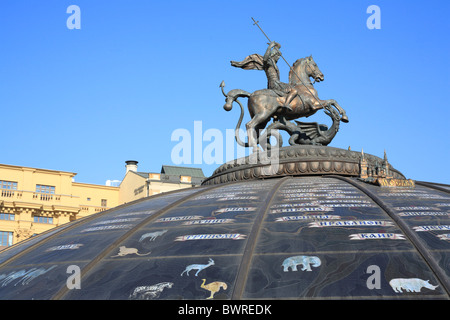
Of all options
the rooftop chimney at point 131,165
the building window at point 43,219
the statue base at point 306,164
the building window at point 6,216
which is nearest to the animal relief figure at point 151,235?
the statue base at point 306,164

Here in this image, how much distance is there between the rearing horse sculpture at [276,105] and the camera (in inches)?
650

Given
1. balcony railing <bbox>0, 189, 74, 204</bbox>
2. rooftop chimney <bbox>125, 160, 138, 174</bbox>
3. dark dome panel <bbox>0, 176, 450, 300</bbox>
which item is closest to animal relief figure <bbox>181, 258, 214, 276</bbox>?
dark dome panel <bbox>0, 176, 450, 300</bbox>

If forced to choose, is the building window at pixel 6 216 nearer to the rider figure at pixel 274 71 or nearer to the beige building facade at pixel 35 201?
the beige building facade at pixel 35 201

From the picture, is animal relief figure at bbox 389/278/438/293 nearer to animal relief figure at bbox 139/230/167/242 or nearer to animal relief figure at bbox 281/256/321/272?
animal relief figure at bbox 281/256/321/272

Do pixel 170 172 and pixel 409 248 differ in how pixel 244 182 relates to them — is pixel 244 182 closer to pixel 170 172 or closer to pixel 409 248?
pixel 409 248

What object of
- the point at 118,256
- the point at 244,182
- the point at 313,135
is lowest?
the point at 118,256

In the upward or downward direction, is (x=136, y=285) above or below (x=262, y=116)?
below

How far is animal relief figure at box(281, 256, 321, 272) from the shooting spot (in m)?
7.80

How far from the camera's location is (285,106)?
16.7m

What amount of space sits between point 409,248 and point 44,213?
4881cm

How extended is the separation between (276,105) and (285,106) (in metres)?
0.27

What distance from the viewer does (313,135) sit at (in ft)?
54.9
